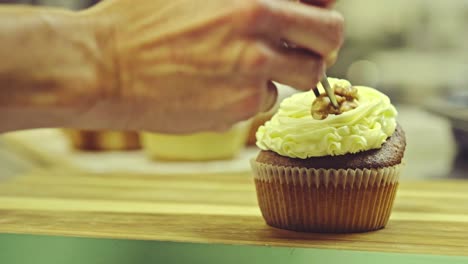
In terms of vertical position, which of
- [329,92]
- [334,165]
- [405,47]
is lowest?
[405,47]

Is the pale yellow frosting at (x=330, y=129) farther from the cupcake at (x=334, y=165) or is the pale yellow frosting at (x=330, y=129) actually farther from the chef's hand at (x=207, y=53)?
the chef's hand at (x=207, y=53)

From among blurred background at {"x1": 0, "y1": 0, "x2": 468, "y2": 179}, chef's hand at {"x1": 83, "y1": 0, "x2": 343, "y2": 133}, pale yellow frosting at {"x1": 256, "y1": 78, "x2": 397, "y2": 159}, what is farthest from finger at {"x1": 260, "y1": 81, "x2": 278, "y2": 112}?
blurred background at {"x1": 0, "y1": 0, "x2": 468, "y2": 179}

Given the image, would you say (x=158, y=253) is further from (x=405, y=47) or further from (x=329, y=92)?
(x=405, y=47)

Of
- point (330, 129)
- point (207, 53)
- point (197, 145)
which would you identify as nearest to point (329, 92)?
point (330, 129)

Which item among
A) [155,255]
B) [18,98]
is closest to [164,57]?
[18,98]

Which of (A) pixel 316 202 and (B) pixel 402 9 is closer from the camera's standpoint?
(A) pixel 316 202

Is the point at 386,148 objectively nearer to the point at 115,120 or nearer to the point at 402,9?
the point at 115,120
